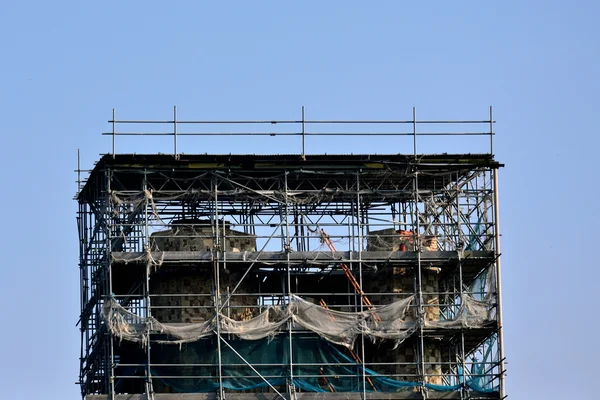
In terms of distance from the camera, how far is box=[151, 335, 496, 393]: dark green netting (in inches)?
3479

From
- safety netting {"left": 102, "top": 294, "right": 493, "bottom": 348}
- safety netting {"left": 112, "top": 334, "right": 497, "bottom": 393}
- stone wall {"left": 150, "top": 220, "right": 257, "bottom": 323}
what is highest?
stone wall {"left": 150, "top": 220, "right": 257, "bottom": 323}

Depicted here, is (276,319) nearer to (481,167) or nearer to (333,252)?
(333,252)

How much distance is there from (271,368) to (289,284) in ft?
12.5

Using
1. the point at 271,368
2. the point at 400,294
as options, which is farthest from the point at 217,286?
the point at 400,294

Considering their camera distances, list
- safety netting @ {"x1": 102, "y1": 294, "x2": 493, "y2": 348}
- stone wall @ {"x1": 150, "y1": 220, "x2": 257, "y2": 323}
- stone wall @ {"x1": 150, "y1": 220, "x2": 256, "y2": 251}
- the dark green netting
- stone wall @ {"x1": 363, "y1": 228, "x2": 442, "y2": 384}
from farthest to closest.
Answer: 1. stone wall @ {"x1": 363, "y1": 228, "x2": 442, "y2": 384}
2. stone wall @ {"x1": 150, "y1": 220, "x2": 256, "y2": 251}
3. stone wall @ {"x1": 150, "y1": 220, "x2": 257, "y2": 323}
4. the dark green netting
5. safety netting @ {"x1": 102, "y1": 294, "x2": 493, "y2": 348}

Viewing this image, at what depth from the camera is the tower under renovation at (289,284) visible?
88500 mm

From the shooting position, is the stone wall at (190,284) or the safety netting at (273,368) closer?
the safety netting at (273,368)

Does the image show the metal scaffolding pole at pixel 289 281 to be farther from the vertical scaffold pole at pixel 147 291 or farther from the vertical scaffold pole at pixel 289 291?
the vertical scaffold pole at pixel 147 291

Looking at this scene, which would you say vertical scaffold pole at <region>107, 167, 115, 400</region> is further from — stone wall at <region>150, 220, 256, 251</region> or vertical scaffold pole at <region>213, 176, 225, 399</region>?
vertical scaffold pole at <region>213, 176, 225, 399</region>

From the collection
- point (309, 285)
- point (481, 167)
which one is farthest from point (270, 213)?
point (481, 167)

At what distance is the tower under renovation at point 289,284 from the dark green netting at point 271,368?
63 mm

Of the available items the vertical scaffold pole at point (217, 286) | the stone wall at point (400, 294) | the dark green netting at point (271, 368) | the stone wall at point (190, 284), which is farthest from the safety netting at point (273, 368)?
the stone wall at point (190, 284)

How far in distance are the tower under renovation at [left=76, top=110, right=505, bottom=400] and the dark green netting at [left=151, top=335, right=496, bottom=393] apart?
63 mm

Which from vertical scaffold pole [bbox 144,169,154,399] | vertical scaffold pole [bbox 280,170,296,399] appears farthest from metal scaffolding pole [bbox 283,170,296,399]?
vertical scaffold pole [bbox 144,169,154,399]
